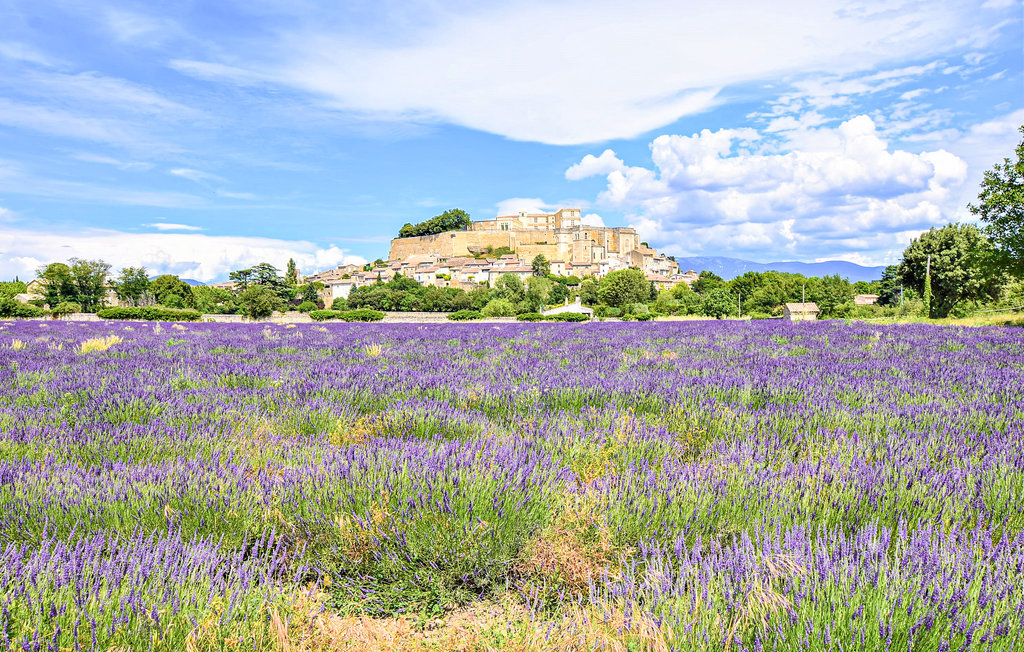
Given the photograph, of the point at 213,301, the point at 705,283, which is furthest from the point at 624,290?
the point at 213,301

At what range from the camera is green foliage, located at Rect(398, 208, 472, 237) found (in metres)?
153

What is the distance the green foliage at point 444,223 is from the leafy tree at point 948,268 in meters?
117

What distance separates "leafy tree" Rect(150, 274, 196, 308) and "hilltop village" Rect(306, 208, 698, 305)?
3084cm

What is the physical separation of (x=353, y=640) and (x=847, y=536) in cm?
185

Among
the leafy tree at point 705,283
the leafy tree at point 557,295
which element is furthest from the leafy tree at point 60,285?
the leafy tree at point 705,283

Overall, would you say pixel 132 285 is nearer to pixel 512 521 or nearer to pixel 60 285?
pixel 60 285

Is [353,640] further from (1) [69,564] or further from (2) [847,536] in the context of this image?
(2) [847,536]

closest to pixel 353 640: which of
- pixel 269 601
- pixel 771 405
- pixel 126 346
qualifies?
pixel 269 601

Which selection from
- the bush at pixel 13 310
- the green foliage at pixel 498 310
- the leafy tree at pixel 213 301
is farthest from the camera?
the leafy tree at pixel 213 301

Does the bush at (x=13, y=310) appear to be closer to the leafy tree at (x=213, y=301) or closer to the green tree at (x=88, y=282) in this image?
the green tree at (x=88, y=282)

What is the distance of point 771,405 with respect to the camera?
4.06 meters

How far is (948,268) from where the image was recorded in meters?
47.7

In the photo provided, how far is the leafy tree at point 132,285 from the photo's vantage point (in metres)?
96.6

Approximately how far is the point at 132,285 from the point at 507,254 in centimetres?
8298
